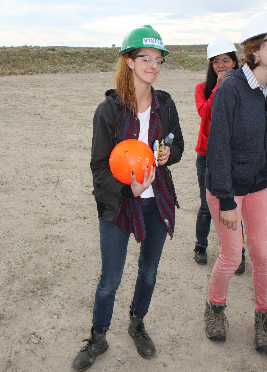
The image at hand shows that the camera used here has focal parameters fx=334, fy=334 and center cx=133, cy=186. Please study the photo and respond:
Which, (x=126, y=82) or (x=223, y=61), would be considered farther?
(x=223, y=61)

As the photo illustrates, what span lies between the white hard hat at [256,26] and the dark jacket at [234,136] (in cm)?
25

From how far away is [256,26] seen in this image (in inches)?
86.0

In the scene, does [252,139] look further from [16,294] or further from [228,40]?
[16,294]

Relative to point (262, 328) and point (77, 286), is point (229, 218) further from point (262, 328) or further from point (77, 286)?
point (77, 286)

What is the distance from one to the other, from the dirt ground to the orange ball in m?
1.58

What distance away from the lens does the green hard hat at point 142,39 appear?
216 centimetres

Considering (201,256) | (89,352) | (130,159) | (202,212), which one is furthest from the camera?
(201,256)

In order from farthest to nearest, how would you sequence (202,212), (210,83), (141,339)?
(202,212) < (210,83) < (141,339)

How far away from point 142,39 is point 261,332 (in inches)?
98.6

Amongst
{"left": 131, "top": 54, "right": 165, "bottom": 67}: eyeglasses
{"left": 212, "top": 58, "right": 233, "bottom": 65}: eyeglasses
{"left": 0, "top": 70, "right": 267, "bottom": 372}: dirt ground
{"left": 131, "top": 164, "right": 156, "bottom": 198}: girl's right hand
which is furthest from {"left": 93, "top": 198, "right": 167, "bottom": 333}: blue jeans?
{"left": 212, "top": 58, "right": 233, "bottom": 65}: eyeglasses

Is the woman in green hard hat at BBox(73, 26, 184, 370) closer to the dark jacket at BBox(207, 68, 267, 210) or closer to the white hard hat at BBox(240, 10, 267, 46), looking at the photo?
the dark jacket at BBox(207, 68, 267, 210)

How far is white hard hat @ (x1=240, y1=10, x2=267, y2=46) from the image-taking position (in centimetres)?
216

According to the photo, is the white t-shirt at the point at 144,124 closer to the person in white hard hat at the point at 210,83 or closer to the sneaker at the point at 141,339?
the person in white hard hat at the point at 210,83

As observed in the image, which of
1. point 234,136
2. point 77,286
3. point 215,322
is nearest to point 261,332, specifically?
point 215,322
